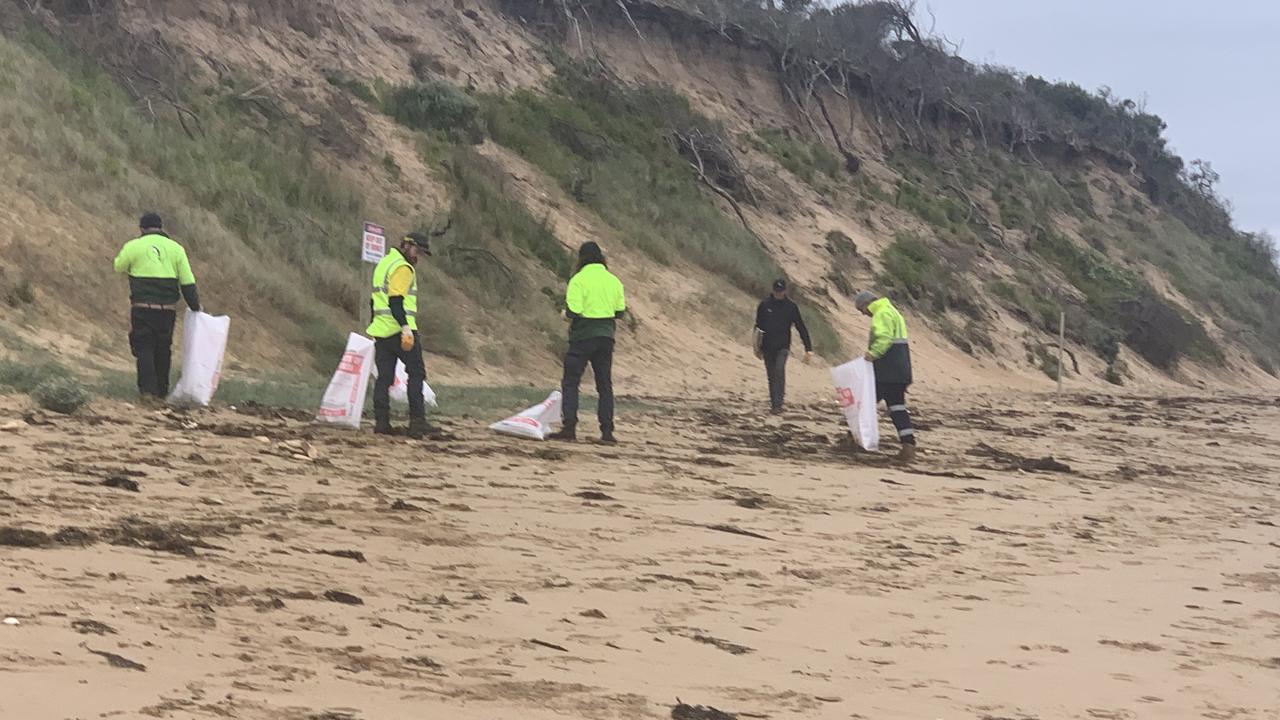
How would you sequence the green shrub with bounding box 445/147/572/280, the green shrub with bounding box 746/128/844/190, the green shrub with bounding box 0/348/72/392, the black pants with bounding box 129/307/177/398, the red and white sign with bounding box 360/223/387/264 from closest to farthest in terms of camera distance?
the green shrub with bounding box 0/348/72/392, the black pants with bounding box 129/307/177/398, the red and white sign with bounding box 360/223/387/264, the green shrub with bounding box 445/147/572/280, the green shrub with bounding box 746/128/844/190

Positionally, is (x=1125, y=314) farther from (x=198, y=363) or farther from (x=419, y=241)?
(x=198, y=363)

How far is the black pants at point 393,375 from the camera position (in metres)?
9.86

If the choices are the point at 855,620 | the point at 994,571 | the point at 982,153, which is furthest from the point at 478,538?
the point at 982,153

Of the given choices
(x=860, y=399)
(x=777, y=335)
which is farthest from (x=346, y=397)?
(x=777, y=335)

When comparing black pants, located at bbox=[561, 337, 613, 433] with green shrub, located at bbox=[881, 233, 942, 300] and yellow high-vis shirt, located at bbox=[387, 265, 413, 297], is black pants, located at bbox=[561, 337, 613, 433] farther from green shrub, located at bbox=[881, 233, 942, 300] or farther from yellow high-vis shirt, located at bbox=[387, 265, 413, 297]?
green shrub, located at bbox=[881, 233, 942, 300]

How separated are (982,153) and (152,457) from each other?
1668 inches

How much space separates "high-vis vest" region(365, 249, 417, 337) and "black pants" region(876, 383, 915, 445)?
12.4ft

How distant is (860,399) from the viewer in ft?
36.3

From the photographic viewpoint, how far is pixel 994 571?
241 inches

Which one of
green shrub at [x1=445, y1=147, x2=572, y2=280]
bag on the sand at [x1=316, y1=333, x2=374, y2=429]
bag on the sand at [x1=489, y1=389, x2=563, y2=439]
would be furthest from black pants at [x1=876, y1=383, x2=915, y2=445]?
green shrub at [x1=445, y1=147, x2=572, y2=280]

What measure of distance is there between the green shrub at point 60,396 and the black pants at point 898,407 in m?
5.86

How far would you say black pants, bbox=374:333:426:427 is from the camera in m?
9.86

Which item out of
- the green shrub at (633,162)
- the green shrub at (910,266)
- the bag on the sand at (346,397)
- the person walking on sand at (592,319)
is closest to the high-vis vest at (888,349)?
the person walking on sand at (592,319)

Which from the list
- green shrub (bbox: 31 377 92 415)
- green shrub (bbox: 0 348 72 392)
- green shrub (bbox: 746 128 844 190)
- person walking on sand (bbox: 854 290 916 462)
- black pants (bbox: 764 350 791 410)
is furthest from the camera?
green shrub (bbox: 746 128 844 190)
